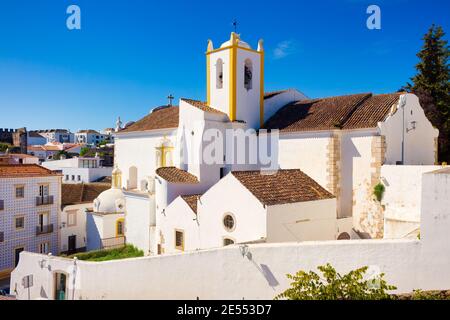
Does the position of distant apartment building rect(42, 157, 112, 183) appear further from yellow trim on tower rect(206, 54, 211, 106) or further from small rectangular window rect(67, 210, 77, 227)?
yellow trim on tower rect(206, 54, 211, 106)

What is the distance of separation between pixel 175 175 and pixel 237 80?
622 cm

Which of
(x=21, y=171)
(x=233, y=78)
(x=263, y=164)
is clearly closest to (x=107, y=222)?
(x=21, y=171)

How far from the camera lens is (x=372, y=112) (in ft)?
55.7

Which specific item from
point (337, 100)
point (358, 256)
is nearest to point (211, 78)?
point (337, 100)

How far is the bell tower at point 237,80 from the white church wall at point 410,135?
24.2 feet

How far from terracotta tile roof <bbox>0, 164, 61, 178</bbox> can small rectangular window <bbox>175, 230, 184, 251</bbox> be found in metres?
13.5

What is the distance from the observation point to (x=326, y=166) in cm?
1694

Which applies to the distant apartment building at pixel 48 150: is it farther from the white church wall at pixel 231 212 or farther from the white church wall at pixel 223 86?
the white church wall at pixel 231 212

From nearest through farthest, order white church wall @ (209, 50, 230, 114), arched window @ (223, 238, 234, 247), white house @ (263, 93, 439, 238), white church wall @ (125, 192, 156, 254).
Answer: arched window @ (223, 238, 234, 247)
white house @ (263, 93, 439, 238)
white church wall @ (209, 50, 230, 114)
white church wall @ (125, 192, 156, 254)

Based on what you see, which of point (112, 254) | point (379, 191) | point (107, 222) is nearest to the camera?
point (379, 191)

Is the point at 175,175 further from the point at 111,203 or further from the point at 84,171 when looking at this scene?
the point at 84,171

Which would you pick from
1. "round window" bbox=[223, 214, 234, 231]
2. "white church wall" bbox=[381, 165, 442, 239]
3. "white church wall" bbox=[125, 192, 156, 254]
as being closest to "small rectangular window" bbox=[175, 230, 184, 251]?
"round window" bbox=[223, 214, 234, 231]

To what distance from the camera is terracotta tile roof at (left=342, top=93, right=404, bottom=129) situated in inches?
642
